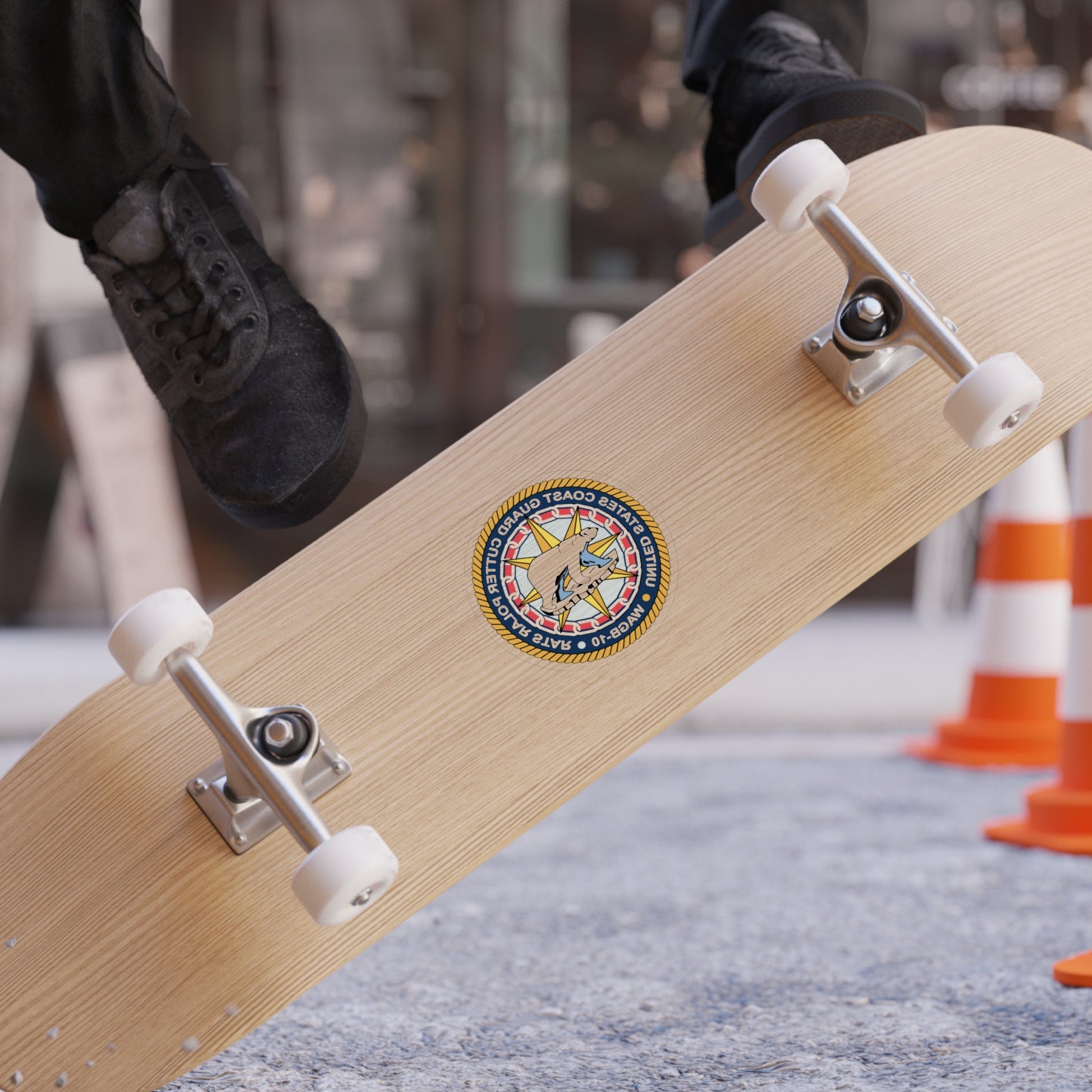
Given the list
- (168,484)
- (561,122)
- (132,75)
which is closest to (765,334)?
(132,75)

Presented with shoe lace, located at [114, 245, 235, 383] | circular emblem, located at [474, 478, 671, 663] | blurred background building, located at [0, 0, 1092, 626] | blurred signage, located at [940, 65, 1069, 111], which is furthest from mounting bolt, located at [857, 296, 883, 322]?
blurred signage, located at [940, 65, 1069, 111]

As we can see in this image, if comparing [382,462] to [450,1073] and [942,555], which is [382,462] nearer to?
[942,555]

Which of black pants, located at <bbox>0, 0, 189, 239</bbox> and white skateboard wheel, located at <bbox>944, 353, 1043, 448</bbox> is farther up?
black pants, located at <bbox>0, 0, 189, 239</bbox>

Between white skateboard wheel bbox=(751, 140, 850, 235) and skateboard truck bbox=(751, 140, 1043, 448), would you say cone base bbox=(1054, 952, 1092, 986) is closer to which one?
skateboard truck bbox=(751, 140, 1043, 448)

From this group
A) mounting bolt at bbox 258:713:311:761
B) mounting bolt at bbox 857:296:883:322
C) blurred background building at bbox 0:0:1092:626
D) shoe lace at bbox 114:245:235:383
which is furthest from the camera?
blurred background building at bbox 0:0:1092:626

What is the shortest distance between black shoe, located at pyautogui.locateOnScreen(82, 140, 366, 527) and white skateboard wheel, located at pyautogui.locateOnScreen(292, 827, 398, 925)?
1.45 ft

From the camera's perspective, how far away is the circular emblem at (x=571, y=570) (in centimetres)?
134

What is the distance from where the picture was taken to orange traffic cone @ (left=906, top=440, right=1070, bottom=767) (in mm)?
2729

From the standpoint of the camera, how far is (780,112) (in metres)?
1.52

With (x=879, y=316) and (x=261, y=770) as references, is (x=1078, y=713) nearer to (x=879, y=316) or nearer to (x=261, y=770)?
(x=879, y=316)

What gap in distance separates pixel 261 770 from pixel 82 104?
0.66 m

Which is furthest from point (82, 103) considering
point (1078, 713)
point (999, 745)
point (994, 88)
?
point (994, 88)

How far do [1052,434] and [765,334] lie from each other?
30cm

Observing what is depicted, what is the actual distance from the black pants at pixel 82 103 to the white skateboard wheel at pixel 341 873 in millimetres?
715
